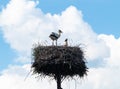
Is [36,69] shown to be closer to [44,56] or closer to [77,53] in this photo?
[44,56]

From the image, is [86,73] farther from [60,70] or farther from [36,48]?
[36,48]

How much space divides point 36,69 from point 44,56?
0.86m

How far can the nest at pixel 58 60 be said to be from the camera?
62.6ft

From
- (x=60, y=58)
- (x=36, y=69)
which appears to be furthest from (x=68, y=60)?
(x=36, y=69)

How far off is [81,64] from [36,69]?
2.14 metres

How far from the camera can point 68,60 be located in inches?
755

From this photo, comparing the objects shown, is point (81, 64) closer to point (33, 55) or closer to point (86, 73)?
point (86, 73)

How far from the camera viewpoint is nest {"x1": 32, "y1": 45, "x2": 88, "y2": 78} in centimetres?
1908

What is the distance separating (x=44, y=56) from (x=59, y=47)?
810 mm

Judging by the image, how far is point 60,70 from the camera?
1977 centimetres

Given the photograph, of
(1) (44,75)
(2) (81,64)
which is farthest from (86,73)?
(1) (44,75)

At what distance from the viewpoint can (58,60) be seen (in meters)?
19.0

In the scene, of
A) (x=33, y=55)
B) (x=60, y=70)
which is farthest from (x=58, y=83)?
(x=33, y=55)

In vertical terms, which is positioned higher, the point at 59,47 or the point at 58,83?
the point at 59,47
